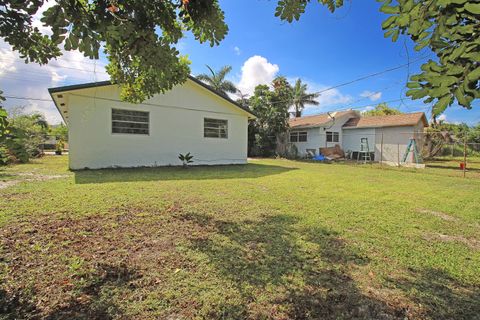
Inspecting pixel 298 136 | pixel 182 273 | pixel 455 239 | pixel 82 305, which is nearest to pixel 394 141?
pixel 298 136

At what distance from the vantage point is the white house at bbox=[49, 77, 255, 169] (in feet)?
35.1

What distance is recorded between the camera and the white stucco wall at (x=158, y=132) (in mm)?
10719

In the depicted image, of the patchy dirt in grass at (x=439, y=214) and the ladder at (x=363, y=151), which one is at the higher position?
the ladder at (x=363, y=151)

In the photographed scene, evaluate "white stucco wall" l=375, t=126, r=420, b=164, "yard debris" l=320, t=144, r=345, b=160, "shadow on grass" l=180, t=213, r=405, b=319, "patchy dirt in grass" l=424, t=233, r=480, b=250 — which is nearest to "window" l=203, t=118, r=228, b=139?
"shadow on grass" l=180, t=213, r=405, b=319

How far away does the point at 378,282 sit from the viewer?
8.45 ft

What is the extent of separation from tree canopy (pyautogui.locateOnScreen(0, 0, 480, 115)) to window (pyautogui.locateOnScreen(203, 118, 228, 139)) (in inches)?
404

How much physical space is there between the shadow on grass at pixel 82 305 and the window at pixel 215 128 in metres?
11.9

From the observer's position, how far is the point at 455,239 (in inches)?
149

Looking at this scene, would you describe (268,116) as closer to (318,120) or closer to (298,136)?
(298,136)

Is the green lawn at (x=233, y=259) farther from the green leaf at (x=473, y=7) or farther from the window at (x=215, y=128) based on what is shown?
the window at (x=215, y=128)

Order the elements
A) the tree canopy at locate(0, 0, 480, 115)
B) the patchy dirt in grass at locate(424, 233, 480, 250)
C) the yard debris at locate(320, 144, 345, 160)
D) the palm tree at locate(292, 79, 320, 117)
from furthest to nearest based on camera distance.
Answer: the palm tree at locate(292, 79, 320, 117)
the yard debris at locate(320, 144, 345, 160)
the patchy dirt in grass at locate(424, 233, 480, 250)
the tree canopy at locate(0, 0, 480, 115)

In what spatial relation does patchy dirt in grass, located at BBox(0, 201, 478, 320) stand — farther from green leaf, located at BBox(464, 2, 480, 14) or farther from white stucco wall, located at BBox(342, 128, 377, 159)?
white stucco wall, located at BBox(342, 128, 377, 159)

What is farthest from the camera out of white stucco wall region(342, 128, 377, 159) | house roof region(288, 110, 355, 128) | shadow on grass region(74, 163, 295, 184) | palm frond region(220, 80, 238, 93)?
palm frond region(220, 80, 238, 93)

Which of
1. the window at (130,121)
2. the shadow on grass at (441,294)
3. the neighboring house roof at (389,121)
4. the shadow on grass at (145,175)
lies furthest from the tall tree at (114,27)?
the neighboring house roof at (389,121)
